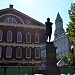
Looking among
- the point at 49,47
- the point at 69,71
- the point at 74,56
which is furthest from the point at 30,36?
the point at 49,47

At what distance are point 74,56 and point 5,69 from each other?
444 inches

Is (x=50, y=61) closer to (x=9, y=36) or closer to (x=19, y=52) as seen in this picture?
(x=19, y=52)

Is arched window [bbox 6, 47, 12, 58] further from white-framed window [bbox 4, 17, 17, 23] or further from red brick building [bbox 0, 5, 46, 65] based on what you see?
white-framed window [bbox 4, 17, 17, 23]

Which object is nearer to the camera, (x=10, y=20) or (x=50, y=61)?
(x=50, y=61)

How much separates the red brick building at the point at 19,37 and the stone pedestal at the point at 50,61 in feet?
79.6

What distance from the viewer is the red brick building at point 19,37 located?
133 feet

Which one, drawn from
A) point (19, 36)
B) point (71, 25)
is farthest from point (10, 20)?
point (71, 25)

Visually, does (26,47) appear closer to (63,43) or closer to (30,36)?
(30,36)

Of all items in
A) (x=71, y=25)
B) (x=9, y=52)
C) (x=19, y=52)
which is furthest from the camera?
(x=19, y=52)

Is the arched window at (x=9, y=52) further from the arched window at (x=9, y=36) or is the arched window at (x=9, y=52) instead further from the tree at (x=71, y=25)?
the tree at (x=71, y=25)

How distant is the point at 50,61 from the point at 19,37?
88.1 feet

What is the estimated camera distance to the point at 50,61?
16.1 metres

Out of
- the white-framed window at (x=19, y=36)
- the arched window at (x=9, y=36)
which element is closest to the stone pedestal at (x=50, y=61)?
the arched window at (x=9, y=36)

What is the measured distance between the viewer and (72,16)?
87.8 feet
